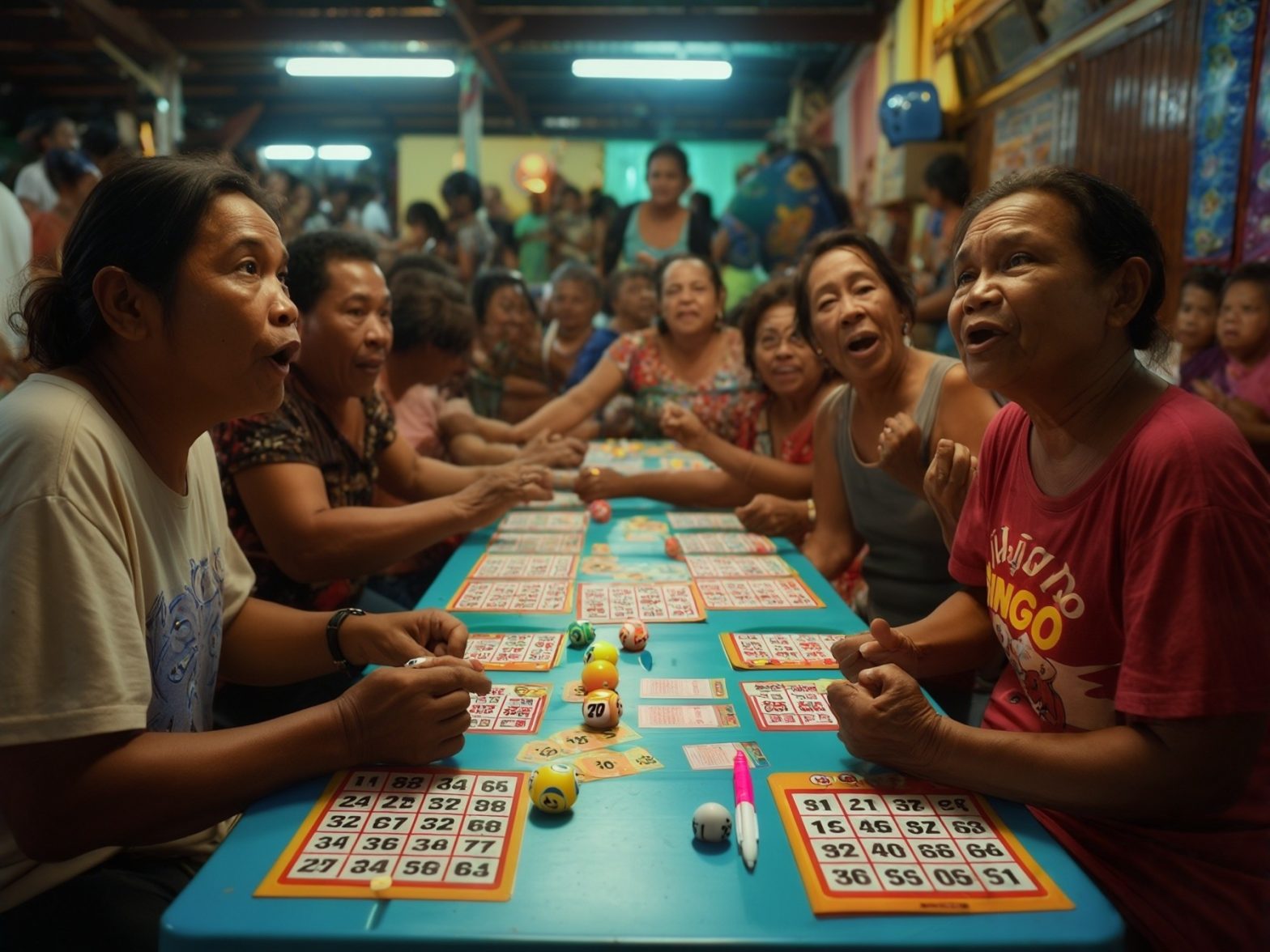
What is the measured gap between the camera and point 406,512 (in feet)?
8.07

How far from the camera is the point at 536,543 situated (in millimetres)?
2727

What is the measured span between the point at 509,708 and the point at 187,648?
21.2 inches

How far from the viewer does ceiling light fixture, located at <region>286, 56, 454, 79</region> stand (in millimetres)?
11172

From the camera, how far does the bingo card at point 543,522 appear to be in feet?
9.62

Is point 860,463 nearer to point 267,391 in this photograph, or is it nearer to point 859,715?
point 859,715

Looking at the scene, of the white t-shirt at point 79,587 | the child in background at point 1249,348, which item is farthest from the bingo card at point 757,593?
the child in background at point 1249,348

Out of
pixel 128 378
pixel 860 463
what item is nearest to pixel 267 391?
pixel 128 378

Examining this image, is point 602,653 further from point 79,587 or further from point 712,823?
point 79,587

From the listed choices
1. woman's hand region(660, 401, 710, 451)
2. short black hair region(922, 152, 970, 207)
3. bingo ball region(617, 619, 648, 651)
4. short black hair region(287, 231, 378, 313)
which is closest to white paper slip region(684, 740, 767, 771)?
bingo ball region(617, 619, 648, 651)

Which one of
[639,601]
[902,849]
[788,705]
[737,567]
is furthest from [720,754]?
[737,567]

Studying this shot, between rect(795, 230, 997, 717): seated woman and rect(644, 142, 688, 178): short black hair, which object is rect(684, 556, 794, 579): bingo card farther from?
rect(644, 142, 688, 178): short black hair

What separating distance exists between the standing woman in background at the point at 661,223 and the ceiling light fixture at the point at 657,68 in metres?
5.73

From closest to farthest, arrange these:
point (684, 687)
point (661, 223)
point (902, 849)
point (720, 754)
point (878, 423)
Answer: point (902, 849) → point (720, 754) → point (684, 687) → point (878, 423) → point (661, 223)

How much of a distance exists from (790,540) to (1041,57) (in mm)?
5385
